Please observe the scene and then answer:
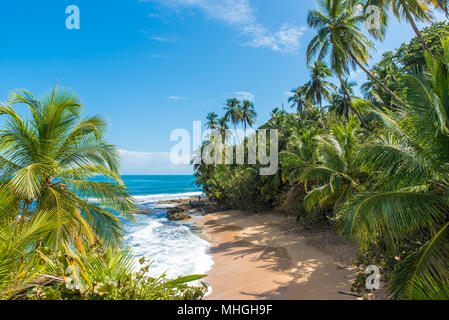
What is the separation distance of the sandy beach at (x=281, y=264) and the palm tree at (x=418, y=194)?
3279 millimetres

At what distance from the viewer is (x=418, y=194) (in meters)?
4.36

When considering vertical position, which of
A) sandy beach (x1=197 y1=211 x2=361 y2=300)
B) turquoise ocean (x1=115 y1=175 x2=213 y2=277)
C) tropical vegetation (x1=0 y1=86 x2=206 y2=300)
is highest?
tropical vegetation (x1=0 y1=86 x2=206 y2=300)

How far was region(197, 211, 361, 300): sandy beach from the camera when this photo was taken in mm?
7691

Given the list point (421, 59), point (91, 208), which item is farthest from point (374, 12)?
point (91, 208)

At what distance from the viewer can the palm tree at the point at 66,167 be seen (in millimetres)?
5137

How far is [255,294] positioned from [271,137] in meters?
15.8

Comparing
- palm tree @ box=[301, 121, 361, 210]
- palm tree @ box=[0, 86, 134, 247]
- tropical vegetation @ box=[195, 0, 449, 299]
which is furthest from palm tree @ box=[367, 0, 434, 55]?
palm tree @ box=[0, 86, 134, 247]

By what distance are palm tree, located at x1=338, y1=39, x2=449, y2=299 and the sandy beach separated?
328 cm

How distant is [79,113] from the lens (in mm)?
5996

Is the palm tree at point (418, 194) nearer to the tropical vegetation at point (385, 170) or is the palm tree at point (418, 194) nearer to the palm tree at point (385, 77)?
the tropical vegetation at point (385, 170)

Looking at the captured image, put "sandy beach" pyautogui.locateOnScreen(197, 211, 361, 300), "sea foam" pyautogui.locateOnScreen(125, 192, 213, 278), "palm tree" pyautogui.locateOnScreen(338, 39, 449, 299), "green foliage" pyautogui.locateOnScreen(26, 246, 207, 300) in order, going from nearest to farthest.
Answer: "green foliage" pyautogui.locateOnScreen(26, 246, 207, 300)
"palm tree" pyautogui.locateOnScreen(338, 39, 449, 299)
"sandy beach" pyautogui.locateOnScreen(197, 211, 361, 300)
"sea foam" pyautogui.locateOnScreen(125, 192, 213, 278)

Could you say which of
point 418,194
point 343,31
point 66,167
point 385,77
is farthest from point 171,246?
point 385,77

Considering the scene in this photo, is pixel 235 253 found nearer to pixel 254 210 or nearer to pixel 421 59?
pixel 254 210

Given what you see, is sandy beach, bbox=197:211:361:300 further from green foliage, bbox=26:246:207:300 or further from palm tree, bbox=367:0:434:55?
palm tree, bbox=367:0:434:55
